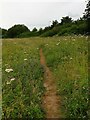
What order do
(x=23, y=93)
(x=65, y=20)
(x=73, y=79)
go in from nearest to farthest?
(x=23, y=93) < (x=73, y=79) < (x=65, y=20)

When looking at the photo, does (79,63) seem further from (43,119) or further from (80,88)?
(43,119)

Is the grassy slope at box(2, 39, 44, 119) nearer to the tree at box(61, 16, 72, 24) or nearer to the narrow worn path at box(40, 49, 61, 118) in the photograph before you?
the narrow worn path at box(40, 49, 61, 118)

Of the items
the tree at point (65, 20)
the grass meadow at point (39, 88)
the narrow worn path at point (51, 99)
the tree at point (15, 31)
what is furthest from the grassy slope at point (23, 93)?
the tree at point (65, 20)

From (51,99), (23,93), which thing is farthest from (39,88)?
(23,93)

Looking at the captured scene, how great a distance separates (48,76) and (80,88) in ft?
11.7

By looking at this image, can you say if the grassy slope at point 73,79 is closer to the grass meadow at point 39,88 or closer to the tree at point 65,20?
the grass meadow at point 39,88

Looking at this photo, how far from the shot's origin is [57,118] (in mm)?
10117

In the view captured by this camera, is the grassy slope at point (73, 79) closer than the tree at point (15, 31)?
Yes

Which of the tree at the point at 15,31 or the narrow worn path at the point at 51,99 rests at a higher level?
the tree at the point at 15,31

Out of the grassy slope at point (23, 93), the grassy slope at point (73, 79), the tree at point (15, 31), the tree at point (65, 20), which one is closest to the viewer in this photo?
the grassy slope at point (23, 93)

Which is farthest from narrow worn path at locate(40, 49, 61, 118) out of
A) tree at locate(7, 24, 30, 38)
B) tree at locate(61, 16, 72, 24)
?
tree at locate(61, 16, 72, 24)

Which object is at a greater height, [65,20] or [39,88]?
[65,20]

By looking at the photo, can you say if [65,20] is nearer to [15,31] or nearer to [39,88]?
[15,31]

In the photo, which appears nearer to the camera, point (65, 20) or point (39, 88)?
point (39, 88)
